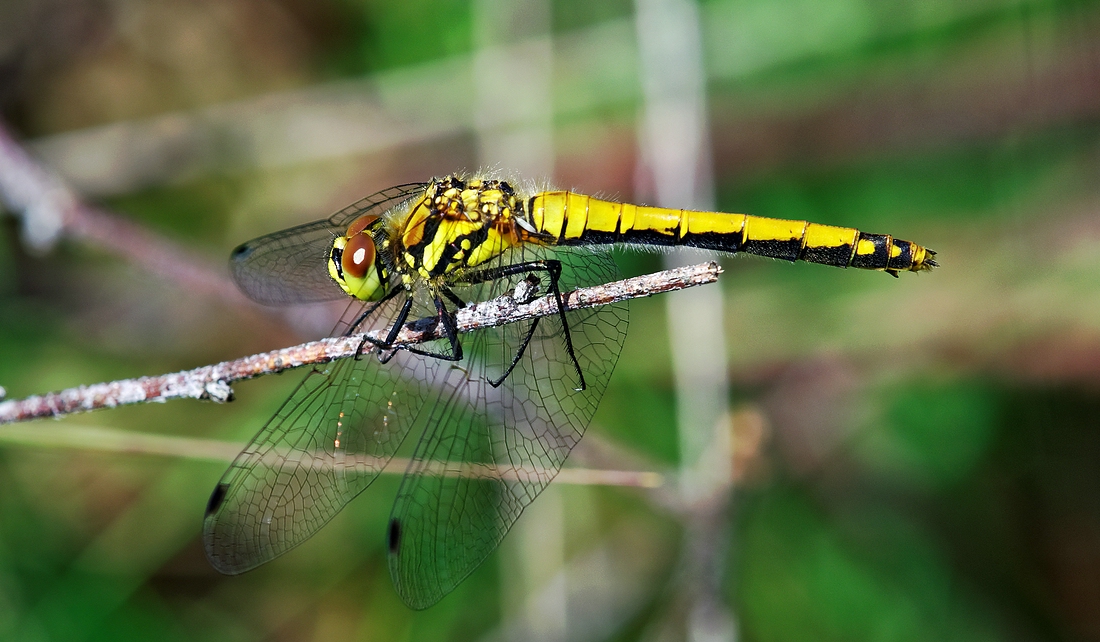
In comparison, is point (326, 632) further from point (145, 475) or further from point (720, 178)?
point (720, 178)

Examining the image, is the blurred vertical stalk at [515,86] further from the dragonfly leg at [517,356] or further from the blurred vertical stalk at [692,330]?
the dragonfly leg at [517,356]

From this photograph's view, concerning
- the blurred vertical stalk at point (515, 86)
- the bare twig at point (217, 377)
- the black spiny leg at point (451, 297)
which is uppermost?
the blurred vertical stalk at point (515, 86)

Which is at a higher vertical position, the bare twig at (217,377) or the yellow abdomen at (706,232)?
the yellow abdomen at (706,232)

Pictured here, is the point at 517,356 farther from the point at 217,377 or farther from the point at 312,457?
the point at 217,377

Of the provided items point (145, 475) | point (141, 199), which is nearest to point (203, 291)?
point (145, 475)

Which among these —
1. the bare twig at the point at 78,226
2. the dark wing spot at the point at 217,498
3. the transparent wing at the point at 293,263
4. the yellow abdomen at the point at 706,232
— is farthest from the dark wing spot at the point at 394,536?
the yellow abdomen at the point at 706,232

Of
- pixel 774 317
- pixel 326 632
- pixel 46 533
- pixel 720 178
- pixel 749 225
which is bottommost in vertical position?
pixel 326 632
